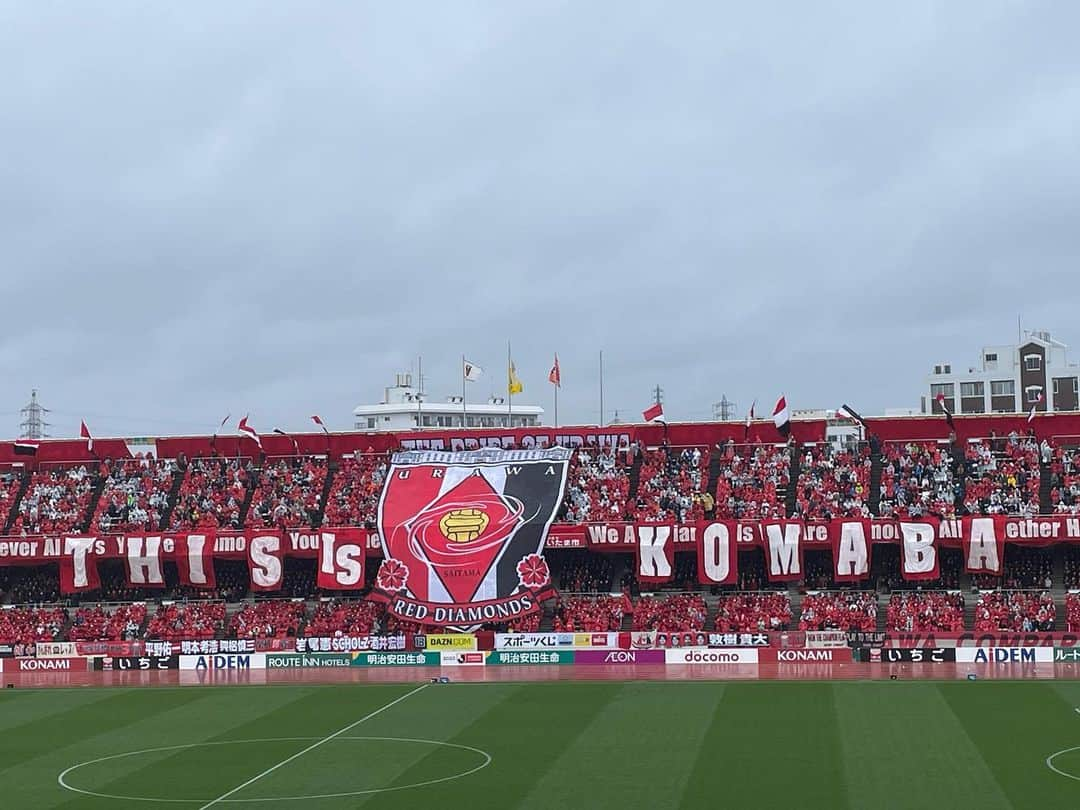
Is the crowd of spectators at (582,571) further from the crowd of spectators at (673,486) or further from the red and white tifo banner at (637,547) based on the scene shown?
the crowd of spectators at (673,486)

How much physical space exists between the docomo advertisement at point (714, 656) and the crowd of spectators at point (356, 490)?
1693 cm

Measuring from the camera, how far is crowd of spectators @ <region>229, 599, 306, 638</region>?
62.6m

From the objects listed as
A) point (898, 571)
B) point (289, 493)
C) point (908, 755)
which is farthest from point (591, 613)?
point (908, 755)

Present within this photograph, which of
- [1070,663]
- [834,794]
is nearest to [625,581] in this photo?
[1070,663]

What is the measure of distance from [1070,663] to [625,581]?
20.1m

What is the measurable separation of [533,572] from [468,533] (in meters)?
3.90

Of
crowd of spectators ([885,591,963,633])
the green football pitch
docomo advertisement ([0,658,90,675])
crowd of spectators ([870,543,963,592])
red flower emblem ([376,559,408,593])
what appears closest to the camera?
the green football pitch

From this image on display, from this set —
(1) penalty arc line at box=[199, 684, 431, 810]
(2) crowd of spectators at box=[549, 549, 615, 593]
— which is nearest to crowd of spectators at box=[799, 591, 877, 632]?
(2) crowd of spectators at box=[549, 549, 615, 593]

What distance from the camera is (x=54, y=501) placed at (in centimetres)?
7206

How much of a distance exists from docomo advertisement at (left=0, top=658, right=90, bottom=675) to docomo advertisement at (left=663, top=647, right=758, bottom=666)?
25718 mm

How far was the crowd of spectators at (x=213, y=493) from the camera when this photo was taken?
226 ft

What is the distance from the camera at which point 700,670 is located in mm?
54531

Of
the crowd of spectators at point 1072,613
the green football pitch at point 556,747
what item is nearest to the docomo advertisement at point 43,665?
the green football pitch at point 556,747

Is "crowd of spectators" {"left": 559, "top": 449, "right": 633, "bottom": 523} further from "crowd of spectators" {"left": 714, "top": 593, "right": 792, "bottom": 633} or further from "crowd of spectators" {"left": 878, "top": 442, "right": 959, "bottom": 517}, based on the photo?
"crowd of spectators" {"left": 878, "top": 442, "right": 959, "bottom": 517}
